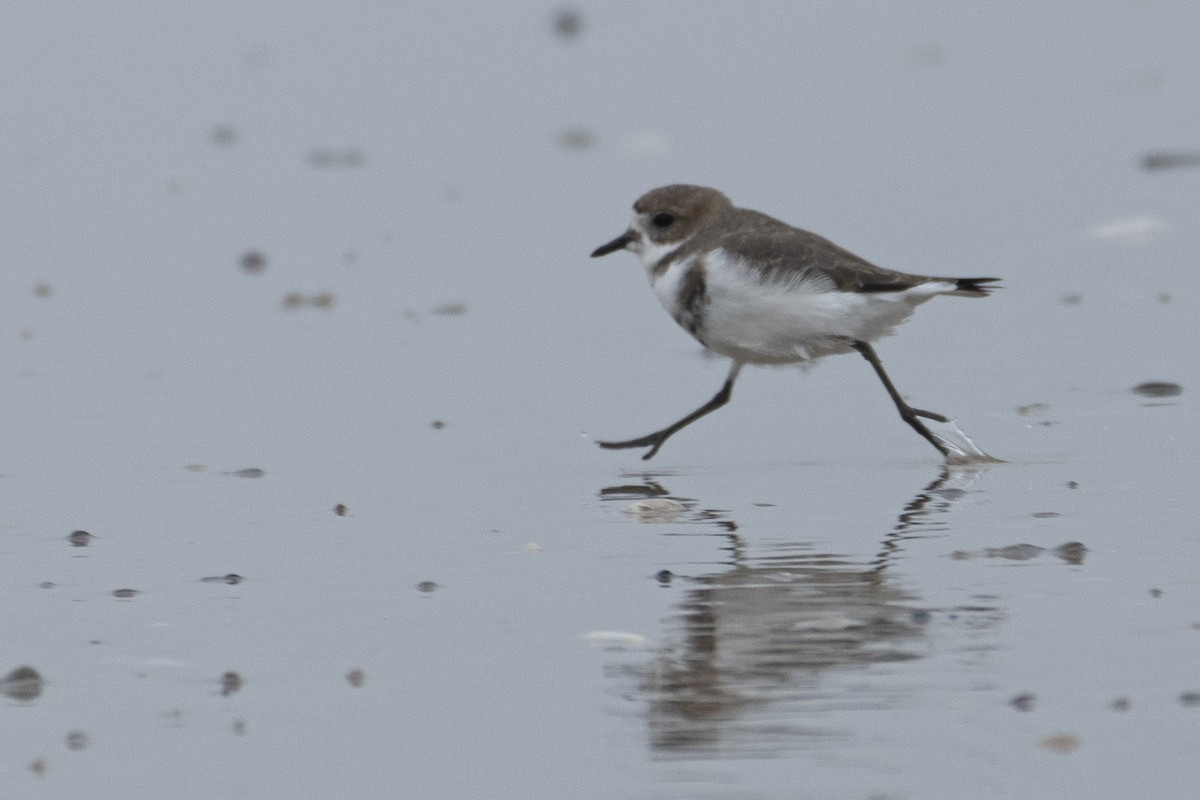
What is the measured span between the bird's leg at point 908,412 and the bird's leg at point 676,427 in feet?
1.44

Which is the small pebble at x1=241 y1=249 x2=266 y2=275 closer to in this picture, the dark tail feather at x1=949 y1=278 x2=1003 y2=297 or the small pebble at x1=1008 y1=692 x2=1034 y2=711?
the dark tail feather at x1=949 y1=278 x2=1003 y2=297

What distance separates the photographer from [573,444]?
700 cm

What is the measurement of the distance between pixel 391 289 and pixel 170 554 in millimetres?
3936

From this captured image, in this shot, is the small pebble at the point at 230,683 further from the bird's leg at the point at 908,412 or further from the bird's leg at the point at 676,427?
the bird's leg at the point at 908,412

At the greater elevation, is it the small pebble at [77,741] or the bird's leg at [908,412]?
the bird's leg at [908,412]

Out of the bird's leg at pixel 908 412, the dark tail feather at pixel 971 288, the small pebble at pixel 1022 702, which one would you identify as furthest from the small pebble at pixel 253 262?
the small pebble at pixel 1022 702

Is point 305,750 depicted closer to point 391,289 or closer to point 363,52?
point 391,289

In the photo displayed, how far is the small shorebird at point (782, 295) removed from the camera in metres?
6.55

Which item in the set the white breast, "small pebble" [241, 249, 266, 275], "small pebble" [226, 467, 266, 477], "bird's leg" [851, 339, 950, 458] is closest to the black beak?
the white breast

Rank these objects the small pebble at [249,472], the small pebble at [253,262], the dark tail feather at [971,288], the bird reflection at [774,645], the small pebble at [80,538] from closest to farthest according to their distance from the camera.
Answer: the bird reflection at [774,645] → the small pebble at [80,538] → the dark tail feather at [971,288] → the small pebble at [249,472] → the small pebble at [253,262]

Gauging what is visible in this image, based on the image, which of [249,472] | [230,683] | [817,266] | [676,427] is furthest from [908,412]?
[230,683]

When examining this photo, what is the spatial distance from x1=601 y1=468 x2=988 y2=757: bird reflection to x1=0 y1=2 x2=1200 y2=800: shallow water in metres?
0.02

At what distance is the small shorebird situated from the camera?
655cm

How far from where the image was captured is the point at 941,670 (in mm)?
4359
